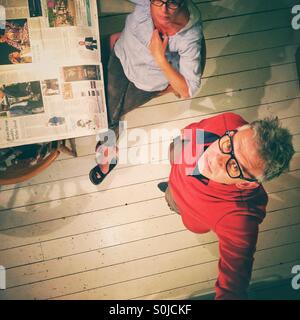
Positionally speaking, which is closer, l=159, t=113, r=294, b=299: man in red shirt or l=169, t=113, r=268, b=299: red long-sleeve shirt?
l=159, t=113, r=294, b=299: man in red shirt

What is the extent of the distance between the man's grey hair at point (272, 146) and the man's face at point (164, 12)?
2.44 feet

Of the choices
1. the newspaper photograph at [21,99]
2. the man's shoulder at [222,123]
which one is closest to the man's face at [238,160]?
the man's shoulder at [222,123]

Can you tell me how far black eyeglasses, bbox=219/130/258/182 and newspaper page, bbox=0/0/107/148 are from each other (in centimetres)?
74

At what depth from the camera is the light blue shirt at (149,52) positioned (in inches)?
61.7

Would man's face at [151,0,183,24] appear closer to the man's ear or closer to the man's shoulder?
the man's shoulder

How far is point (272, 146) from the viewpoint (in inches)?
64.1

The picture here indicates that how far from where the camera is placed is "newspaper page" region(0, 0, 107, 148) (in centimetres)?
156

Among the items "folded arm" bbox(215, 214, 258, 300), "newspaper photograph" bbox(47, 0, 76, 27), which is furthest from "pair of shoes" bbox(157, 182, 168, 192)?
"newspaper photograph" bbox(47, 0, 76, 27)

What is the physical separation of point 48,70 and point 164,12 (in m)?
0.69

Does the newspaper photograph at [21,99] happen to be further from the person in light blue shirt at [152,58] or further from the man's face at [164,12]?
the man's face at [164,12]

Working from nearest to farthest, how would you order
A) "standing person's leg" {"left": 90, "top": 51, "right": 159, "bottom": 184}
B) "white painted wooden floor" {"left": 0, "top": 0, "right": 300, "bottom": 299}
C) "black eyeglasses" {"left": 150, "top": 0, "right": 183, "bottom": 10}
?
"black eyeglasses" {"left": 150, "top": 0, "right": 183, "bottom": 10}, "standing person's leg" {"left": 90, "top": 51, "right": 159, "bottom": 184}, "white painted wooden floor" {"left": 0, "top": 0, "right": 300, "bottom": 299}

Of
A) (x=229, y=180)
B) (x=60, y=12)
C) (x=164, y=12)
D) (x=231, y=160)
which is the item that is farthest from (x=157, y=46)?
(x=229, y=180)

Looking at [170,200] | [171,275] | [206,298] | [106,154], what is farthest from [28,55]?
[206,298]

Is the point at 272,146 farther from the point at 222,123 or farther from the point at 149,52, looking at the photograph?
the point at 149,52
